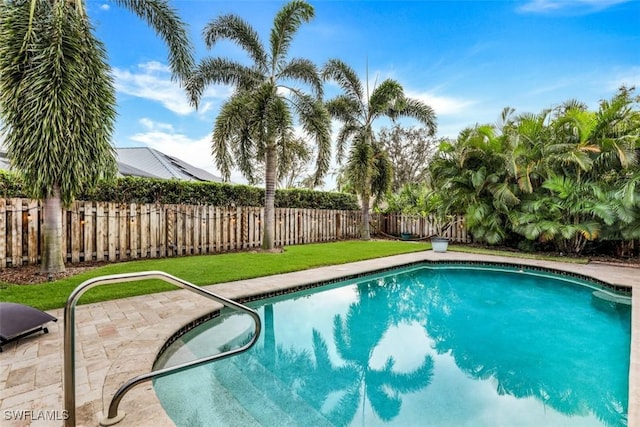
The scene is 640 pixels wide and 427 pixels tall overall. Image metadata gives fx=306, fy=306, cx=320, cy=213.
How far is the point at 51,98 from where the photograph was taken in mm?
4730

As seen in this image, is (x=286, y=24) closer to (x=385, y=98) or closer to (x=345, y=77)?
(x=345, y=77)

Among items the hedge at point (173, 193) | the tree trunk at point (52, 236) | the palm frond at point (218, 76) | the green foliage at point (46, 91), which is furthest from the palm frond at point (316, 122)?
the tree trunk at point (52, 236)

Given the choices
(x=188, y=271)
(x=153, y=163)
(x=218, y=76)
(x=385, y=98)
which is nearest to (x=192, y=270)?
(x=188, y=271)

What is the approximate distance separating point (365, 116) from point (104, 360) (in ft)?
38.9

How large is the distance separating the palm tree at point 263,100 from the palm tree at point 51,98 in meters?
3.39

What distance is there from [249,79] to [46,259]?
6.95 m

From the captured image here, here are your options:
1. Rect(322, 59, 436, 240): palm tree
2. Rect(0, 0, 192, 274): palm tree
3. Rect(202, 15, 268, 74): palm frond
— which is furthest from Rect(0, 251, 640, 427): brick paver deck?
Rect(322, 59, 436, 240): palm tree

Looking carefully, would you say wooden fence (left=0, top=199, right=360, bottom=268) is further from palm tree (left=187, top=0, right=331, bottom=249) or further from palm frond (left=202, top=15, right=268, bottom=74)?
palm frond (left=202, top=15, right=268, bottom=74)

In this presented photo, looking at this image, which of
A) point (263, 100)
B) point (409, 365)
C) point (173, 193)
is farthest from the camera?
point (173, 193)

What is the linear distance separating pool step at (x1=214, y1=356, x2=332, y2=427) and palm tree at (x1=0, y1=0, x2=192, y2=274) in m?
4.38

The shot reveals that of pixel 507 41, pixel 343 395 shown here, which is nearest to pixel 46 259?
pixel 343 395

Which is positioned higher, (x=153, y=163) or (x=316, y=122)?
(x=316, y=122)

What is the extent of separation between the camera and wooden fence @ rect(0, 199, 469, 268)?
595cm

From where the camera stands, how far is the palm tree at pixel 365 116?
37.7ft
